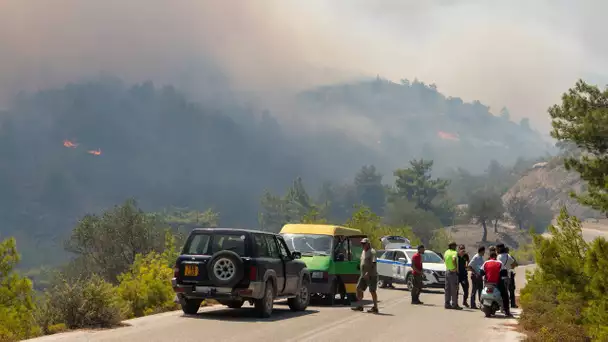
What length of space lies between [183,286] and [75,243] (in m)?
87.2

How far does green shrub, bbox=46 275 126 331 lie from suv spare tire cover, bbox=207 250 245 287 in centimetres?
220

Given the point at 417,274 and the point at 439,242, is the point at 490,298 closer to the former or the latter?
the point at 417,274

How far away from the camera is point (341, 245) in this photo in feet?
71.4

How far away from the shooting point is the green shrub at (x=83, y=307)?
13.7 m

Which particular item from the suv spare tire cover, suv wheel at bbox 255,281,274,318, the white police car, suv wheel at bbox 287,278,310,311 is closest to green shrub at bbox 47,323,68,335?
the suv spare tire cover

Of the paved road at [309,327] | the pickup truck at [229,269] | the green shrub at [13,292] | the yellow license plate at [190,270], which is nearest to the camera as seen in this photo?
the paved road at [309,327]

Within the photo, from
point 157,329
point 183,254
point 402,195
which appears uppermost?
point 402,195

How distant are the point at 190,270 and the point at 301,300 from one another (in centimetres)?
377

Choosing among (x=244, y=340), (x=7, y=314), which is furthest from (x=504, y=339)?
(x=7, y=314)

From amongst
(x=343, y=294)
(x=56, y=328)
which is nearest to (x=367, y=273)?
(x=343, y=294)

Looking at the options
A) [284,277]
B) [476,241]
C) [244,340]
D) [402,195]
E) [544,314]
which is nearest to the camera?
[244,340]

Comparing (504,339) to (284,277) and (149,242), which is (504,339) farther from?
(149,242)

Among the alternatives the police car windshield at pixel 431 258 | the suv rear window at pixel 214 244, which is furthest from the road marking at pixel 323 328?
the police car windshield at pixel 431 258

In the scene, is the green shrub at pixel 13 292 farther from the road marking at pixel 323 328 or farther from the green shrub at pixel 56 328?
the road marking at pixel 323 328
